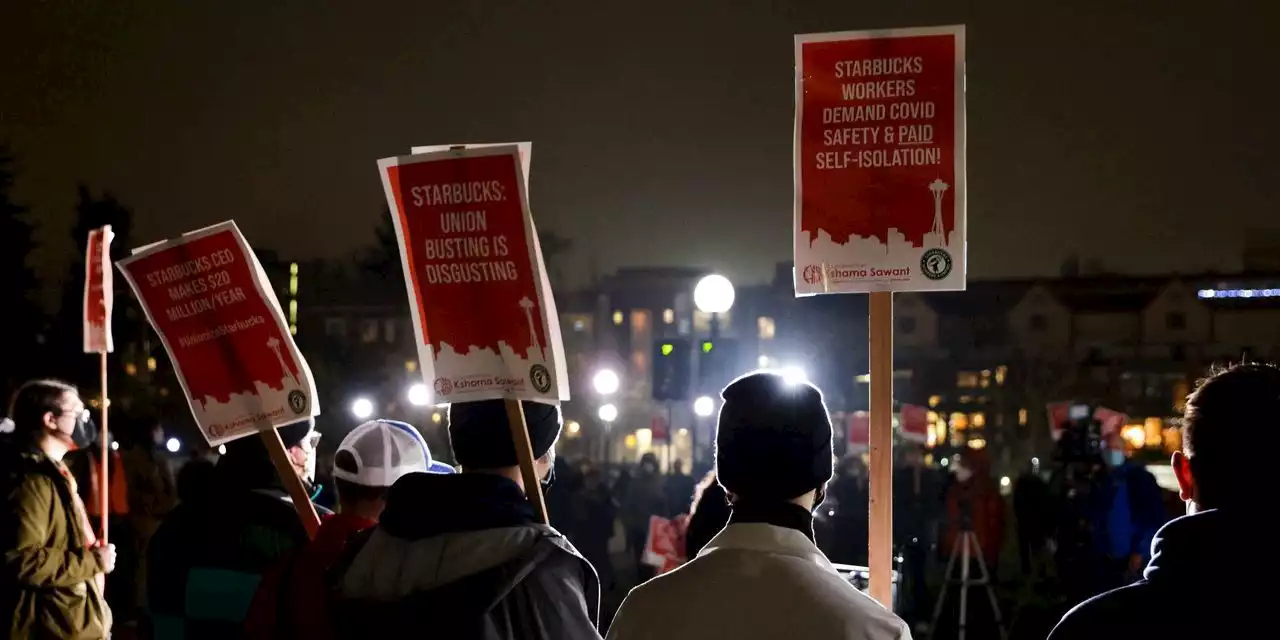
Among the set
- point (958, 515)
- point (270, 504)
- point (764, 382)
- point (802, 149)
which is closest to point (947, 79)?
point (802, 149)

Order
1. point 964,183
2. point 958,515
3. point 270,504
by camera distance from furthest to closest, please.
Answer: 1. point 958,515
2. point 270,504
3. point 964,183

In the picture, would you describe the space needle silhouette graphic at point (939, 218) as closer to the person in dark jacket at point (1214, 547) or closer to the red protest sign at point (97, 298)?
the person in dark jacket at point (1214, 547)

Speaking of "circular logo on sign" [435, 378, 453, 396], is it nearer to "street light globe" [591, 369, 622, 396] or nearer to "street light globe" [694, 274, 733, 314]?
"street light globe" [694, 274, 733, 314]

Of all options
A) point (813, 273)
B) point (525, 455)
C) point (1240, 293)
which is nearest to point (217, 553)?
point (525, 455)

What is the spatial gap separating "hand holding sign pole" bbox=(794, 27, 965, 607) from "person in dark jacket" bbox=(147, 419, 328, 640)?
2355mm

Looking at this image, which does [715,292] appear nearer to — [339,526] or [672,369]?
[672,369]

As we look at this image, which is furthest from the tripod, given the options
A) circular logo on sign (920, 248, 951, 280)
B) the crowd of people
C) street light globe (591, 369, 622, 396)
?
circular logo on sign (920, 248, 951, 280)

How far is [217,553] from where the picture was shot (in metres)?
4.71

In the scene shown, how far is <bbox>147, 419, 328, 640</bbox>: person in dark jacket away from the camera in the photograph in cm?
467

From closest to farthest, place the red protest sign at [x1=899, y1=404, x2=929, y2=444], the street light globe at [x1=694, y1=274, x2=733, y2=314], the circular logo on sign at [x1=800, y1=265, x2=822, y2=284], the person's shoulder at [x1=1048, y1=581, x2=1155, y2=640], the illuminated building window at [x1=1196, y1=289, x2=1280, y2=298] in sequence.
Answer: the person's shoulder at [x1=1048, y1=581, x2=1155, y2=640]
the circular logo on sign at [x1=800, y1=265, x2=822, y2=284]
the street light globe at [x1=694, y1=274, x2=733, y2=314]
the red protest sign at [x1=899, y1=404, x2=929, y2=444]
the illuminated building window at [x1=1196, y1=289, x2=1280, y2=298]

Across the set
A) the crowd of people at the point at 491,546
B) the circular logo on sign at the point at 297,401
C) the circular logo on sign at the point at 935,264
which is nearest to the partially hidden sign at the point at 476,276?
the crowd of people at the point at 491,546

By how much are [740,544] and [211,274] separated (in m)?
3.42

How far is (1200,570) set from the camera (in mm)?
2592

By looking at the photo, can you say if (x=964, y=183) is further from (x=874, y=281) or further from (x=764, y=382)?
(x=764, y=382)
